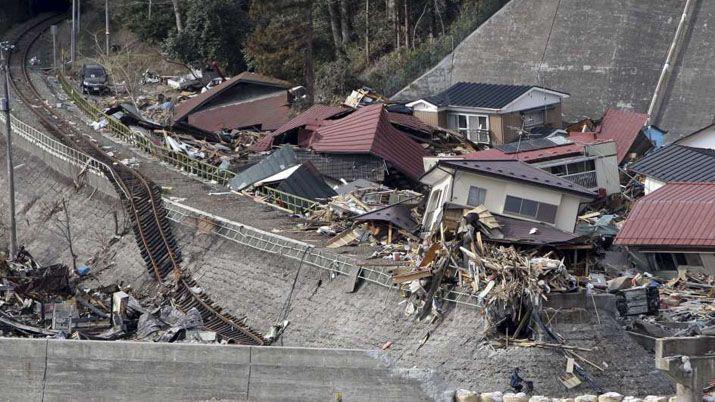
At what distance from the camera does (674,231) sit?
4028 centimetres

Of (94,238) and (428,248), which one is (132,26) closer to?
(94,238)

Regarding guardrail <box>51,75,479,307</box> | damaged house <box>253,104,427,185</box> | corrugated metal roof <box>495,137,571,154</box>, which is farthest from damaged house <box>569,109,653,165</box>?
guardrail <box>51,75,479,307</box>

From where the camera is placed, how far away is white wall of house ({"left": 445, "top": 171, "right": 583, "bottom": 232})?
3988 centimetres

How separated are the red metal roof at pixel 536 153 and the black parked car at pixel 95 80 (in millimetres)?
18661

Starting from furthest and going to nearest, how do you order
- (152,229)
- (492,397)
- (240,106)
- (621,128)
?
(240,106), (621,128), (152,229), (492,397)

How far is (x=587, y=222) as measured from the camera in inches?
1709

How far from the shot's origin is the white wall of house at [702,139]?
5019 cm

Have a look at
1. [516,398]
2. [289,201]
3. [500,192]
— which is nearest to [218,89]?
[289,201]

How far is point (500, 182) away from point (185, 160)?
44.2 feet

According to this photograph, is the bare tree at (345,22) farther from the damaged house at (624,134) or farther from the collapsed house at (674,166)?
the collapsed house at (674,166)

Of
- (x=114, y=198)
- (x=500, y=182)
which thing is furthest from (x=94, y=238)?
(x=500, y=182)

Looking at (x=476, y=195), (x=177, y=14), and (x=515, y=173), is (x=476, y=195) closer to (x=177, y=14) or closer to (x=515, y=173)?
(x=515, y=173)

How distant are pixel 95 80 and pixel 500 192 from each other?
25733mm

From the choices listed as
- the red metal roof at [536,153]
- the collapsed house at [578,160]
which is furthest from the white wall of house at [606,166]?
the red metal roof at [536,153]
